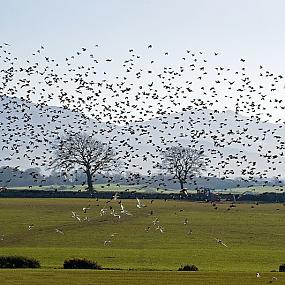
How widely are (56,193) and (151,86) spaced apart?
9115 centimetres

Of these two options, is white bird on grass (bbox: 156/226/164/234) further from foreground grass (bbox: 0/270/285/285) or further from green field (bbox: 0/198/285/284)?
foreground grass (bbox: 0/270/285/285)

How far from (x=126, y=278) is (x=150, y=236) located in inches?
1261

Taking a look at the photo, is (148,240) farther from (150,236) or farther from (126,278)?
(126,278)

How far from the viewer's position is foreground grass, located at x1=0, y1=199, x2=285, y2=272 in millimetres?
66938

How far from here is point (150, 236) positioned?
84875 mm

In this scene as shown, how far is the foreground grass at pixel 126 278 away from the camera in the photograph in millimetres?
50125

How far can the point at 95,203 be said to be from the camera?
125 m

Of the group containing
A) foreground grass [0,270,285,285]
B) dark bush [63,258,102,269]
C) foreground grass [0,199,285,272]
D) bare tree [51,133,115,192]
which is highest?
bare tree [51,133,115,192]

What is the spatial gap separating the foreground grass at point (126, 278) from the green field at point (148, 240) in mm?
73

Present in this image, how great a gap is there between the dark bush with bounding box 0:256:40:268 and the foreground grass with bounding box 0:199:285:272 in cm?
236

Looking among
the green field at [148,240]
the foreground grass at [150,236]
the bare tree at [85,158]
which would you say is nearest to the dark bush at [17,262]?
the green field at [148,240]

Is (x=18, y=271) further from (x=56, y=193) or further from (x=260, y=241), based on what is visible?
(x=56, y=193)

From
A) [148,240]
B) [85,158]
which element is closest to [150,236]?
[148,240]

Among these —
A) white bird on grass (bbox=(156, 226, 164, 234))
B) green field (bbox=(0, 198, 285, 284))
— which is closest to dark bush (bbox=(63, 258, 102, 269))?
green field (bbox=(0, 198, 285, 284))
